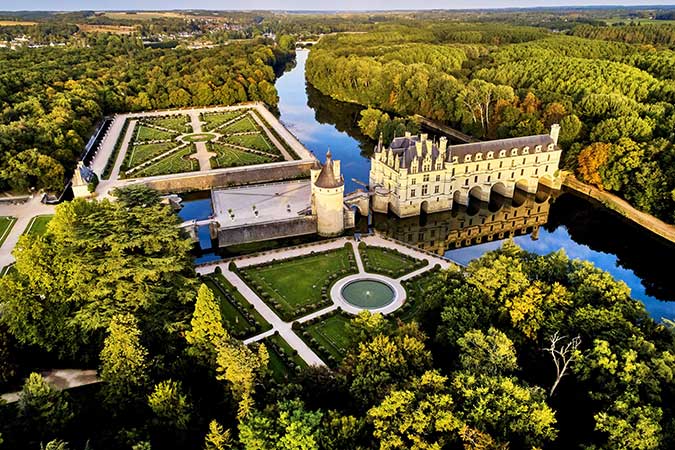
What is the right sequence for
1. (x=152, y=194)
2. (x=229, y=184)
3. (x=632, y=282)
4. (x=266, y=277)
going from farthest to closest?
(x=229, y=184) < (x=632, y=282) < (x=266, y=277) < (x=152, y=194)

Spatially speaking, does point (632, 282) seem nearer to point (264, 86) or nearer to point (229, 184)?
point (229, 184)

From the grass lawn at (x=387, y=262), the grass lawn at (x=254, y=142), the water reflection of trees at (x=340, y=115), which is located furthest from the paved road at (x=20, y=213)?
the water reflection of trees at (x=340, y=115)

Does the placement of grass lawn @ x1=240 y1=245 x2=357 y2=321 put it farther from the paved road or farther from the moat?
the paved road

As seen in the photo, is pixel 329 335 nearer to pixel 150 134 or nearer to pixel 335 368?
pixel 335 368

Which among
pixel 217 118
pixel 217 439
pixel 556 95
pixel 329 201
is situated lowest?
pixel 217 118

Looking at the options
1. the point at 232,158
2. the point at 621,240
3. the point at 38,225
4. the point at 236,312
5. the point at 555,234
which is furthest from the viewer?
the point at 232,158

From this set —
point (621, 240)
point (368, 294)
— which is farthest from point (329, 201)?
point (621, 240)

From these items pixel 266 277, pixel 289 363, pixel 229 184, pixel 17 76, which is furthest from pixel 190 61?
pixel 289 363
